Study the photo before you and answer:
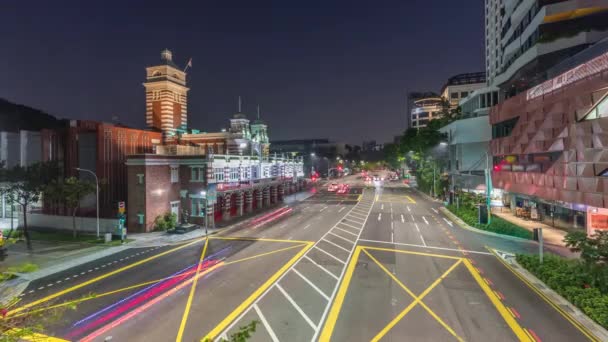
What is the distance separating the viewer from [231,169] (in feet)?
132

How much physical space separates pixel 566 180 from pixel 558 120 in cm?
489

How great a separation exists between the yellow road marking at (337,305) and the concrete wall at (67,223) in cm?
2538

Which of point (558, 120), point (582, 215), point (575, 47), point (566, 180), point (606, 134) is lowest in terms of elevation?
point (582, 215)

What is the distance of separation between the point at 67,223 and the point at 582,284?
45468 mm

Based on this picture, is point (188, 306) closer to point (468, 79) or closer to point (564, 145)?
point (564, 145)

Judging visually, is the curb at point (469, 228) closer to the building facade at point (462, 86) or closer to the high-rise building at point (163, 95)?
the high-rise building at point (163, 95)

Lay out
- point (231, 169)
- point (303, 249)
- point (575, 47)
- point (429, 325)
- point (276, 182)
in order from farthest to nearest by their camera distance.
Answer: point (276, 182)
point (231, 169)
point (575, 47)
point (303, 249)
point (429, 325)

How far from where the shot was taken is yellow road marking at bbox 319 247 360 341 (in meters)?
13.0

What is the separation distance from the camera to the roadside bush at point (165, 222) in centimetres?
3303

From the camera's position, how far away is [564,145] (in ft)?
74.1

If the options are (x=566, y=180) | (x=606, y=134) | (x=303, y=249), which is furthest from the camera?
(x=303, y=249)

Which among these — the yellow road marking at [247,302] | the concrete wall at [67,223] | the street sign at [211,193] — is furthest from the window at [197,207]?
the yellow road marking at [247,302]

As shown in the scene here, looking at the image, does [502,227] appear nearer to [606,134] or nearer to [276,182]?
[606,134]

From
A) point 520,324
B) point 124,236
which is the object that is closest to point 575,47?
point 520,324
